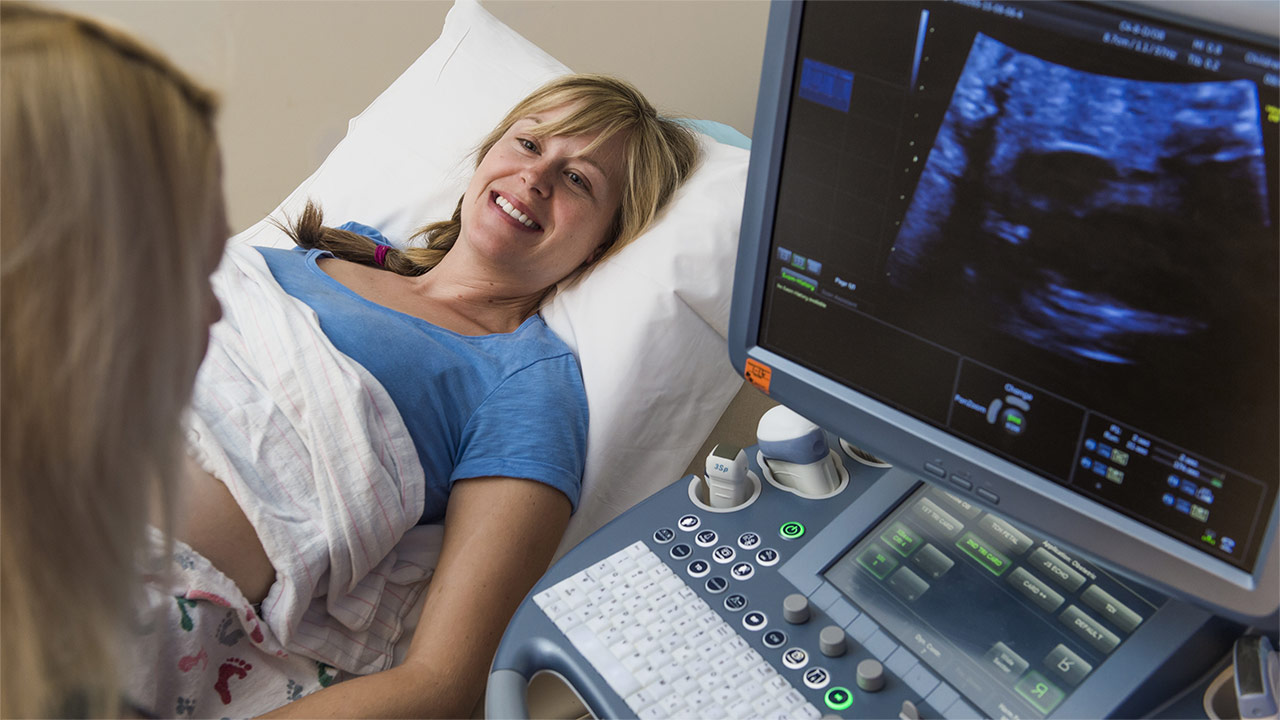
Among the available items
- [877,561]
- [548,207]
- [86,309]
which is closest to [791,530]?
[877,561]

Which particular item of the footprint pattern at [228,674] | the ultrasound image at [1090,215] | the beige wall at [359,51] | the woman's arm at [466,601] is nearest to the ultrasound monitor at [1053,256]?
the ultrasound image at [1090,215]

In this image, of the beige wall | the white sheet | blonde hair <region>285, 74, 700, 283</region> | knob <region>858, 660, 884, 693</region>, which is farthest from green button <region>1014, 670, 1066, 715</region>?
the beige wall

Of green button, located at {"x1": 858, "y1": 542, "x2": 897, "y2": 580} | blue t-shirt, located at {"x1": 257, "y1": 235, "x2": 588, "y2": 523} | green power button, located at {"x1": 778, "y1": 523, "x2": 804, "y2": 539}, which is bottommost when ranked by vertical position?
blue t-shirt, located at {"x1": 257, "y1": 235, "x2": 588, "y2": 523}

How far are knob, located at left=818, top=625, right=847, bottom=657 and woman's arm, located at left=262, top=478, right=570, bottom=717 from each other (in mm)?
423

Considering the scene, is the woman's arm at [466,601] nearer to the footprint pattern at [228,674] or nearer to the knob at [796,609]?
the footprint pattern at [228,674]

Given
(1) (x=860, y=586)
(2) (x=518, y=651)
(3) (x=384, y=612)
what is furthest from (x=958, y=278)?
(3) (x=384, y=612)

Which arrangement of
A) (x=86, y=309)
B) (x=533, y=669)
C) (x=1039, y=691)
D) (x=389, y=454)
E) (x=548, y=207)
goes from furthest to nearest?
1. (x=548, y=207)
2. (x=389, y=454)
3. (x=533, y=669)
4. (x=1039, y=691)
5. (x=86, y=309)

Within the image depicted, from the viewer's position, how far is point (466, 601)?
42.1 inches

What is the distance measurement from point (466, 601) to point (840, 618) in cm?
44

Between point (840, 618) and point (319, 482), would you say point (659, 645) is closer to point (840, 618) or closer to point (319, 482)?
point (840, 618)

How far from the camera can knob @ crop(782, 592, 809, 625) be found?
83cm

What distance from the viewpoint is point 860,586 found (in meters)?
0.86

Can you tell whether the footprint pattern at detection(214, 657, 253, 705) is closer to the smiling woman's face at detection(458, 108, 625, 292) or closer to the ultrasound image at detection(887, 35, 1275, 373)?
the smiling woman's face at detection(458, 108, 625, 292)

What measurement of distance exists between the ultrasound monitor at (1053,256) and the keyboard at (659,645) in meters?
0.21
